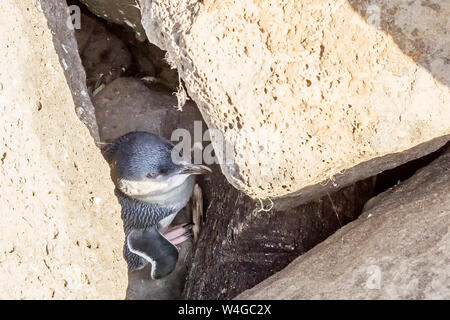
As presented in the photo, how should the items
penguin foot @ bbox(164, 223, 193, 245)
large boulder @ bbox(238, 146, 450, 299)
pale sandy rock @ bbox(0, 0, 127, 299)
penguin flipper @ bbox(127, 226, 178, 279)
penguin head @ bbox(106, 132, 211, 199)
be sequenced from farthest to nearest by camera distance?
1. penguin foot @ bbox(164, 223, 193, 245)
2. penguin flipper @ bbox(127, 226, 178, 279)
3. penguin head @ bbox(106, 132, 211, 199)
4. pale sandy rock @ bbox(0, 0, 127, 299)
5. large boulder @ bbox(238, 146, 450, 299)

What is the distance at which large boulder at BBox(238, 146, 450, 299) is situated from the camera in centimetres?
217

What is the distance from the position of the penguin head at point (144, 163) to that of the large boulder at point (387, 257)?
1073 mm

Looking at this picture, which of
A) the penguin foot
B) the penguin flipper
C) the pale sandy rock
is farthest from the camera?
the penguin foot

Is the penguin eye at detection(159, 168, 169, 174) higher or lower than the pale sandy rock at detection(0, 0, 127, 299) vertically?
lower

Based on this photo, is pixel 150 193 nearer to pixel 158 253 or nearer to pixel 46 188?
pixel 158 253

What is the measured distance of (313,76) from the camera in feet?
8.04

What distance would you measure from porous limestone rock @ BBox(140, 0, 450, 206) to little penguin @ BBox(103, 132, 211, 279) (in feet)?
3.52

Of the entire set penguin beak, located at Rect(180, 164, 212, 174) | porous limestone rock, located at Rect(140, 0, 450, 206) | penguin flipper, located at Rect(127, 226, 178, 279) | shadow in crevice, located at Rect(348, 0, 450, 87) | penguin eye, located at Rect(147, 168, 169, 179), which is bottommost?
penguin flipper, located at Rect(127, 226, 178, 279)

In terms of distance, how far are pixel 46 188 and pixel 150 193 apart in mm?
1291

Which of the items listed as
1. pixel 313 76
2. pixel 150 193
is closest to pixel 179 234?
pixel 150 193

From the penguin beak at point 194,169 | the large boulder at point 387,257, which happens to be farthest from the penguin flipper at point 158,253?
the large boulder at point 387,257

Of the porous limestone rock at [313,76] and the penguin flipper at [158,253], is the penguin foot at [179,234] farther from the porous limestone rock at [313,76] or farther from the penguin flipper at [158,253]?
the porous limestone rock at [313,76]

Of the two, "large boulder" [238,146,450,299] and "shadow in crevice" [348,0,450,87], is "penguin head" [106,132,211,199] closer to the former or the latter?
"large boulder" [238,146,450,299]

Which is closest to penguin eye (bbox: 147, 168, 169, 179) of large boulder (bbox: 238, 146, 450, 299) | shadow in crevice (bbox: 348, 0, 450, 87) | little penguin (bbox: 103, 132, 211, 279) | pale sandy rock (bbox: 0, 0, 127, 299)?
little penguin (bbox: 103, 132, 211, 279)
